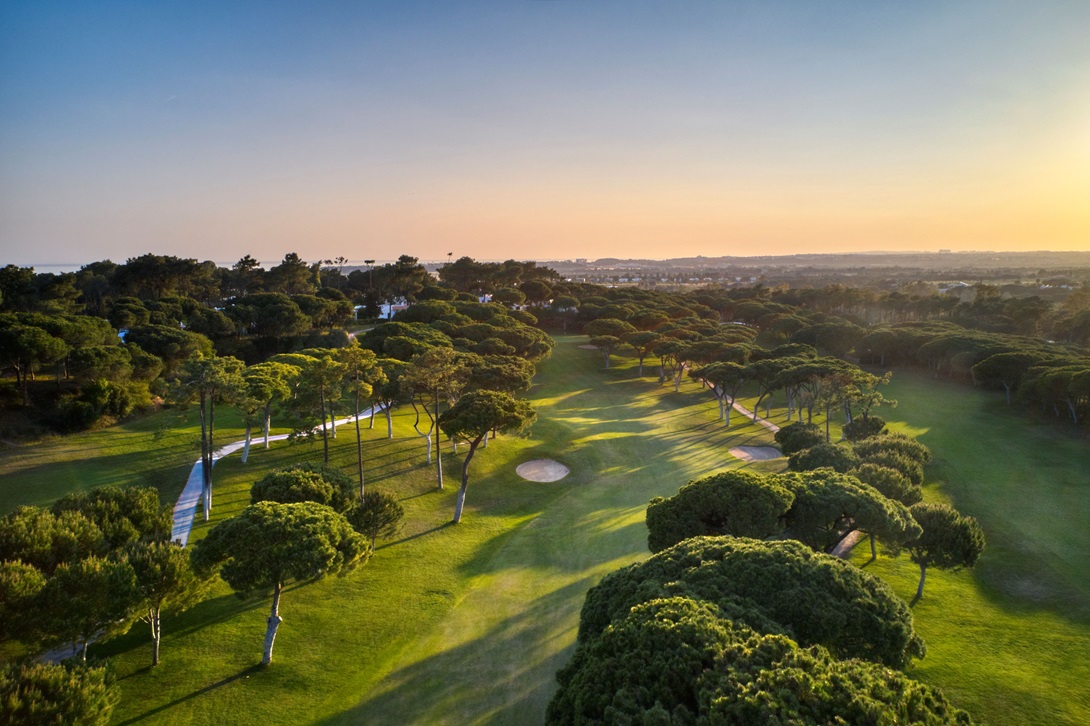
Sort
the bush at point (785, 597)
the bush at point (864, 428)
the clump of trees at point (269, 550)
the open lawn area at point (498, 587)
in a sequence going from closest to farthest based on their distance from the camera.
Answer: the bush at point (785, 597), the open lawn area at point (498, 587), the clump of trees at point (269, 550), the bush at point (864, 428)

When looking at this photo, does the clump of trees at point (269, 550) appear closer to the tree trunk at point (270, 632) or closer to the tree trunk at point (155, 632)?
the tree trunk at point (270, 632)

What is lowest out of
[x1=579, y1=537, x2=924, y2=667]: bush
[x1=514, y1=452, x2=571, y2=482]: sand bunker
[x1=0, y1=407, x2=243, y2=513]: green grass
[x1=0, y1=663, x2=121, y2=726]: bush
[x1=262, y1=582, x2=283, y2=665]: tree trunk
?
[x1=514, y1=452, x2=571, y2=482]: sand bunker

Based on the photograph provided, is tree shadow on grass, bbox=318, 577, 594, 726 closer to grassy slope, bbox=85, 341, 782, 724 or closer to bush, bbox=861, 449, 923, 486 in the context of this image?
grassy slope, bbox=85, 341, 782, 724

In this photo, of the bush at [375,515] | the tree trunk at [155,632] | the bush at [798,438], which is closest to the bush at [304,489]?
the bush at [375,515]

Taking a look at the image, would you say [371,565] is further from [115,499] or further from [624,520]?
[624,520]

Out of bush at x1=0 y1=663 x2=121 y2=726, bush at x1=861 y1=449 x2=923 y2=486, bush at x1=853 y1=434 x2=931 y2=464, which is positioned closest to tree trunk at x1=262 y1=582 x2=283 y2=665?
bush at x1=0 y1=663 x2=121 y2=726
